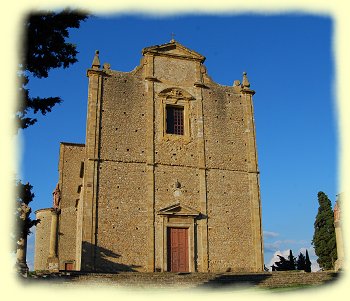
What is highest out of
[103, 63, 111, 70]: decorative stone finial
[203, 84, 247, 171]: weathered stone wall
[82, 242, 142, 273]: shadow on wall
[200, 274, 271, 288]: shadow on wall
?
[103, 63, 111, 70]: decorative stone finial

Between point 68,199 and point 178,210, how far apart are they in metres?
10.6

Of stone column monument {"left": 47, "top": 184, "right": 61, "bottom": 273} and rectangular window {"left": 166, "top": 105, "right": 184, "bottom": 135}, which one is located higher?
rectangular window {"left": 166, "top": 105, "right": 184, "bottom": 135}

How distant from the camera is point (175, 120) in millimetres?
23391

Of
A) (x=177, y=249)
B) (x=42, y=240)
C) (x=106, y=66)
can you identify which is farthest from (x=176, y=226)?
(x=42, y=240)

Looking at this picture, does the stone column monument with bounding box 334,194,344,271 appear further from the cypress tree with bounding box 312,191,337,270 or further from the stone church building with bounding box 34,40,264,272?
the cypress tree with bounding box 312,191,337,270

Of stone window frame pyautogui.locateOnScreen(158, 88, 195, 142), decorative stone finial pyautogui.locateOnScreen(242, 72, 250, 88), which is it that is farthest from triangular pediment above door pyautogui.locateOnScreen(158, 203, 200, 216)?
decorative stone finial pyautogui.locateOnScreen(242, 72, 250, 88)

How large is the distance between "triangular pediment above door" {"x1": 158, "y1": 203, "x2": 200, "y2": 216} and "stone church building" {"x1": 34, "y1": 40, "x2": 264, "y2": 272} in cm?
5

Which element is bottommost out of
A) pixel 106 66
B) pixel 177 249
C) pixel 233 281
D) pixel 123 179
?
pixel 233 281

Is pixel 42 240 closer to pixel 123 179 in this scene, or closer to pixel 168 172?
pixel 123 179

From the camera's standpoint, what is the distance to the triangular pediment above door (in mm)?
21281

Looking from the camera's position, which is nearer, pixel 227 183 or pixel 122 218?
pixel 122 218

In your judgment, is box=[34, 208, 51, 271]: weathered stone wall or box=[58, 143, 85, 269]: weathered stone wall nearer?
box=[58, 143, 85, 269]: weathered stone wall

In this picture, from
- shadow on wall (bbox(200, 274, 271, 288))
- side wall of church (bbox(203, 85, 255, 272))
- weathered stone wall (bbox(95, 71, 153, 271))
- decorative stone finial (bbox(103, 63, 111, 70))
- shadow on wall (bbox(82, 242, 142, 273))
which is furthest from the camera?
decorative stone finial (bbox(103, 63, 111, 70))

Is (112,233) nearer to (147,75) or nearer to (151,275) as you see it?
(151,275)
